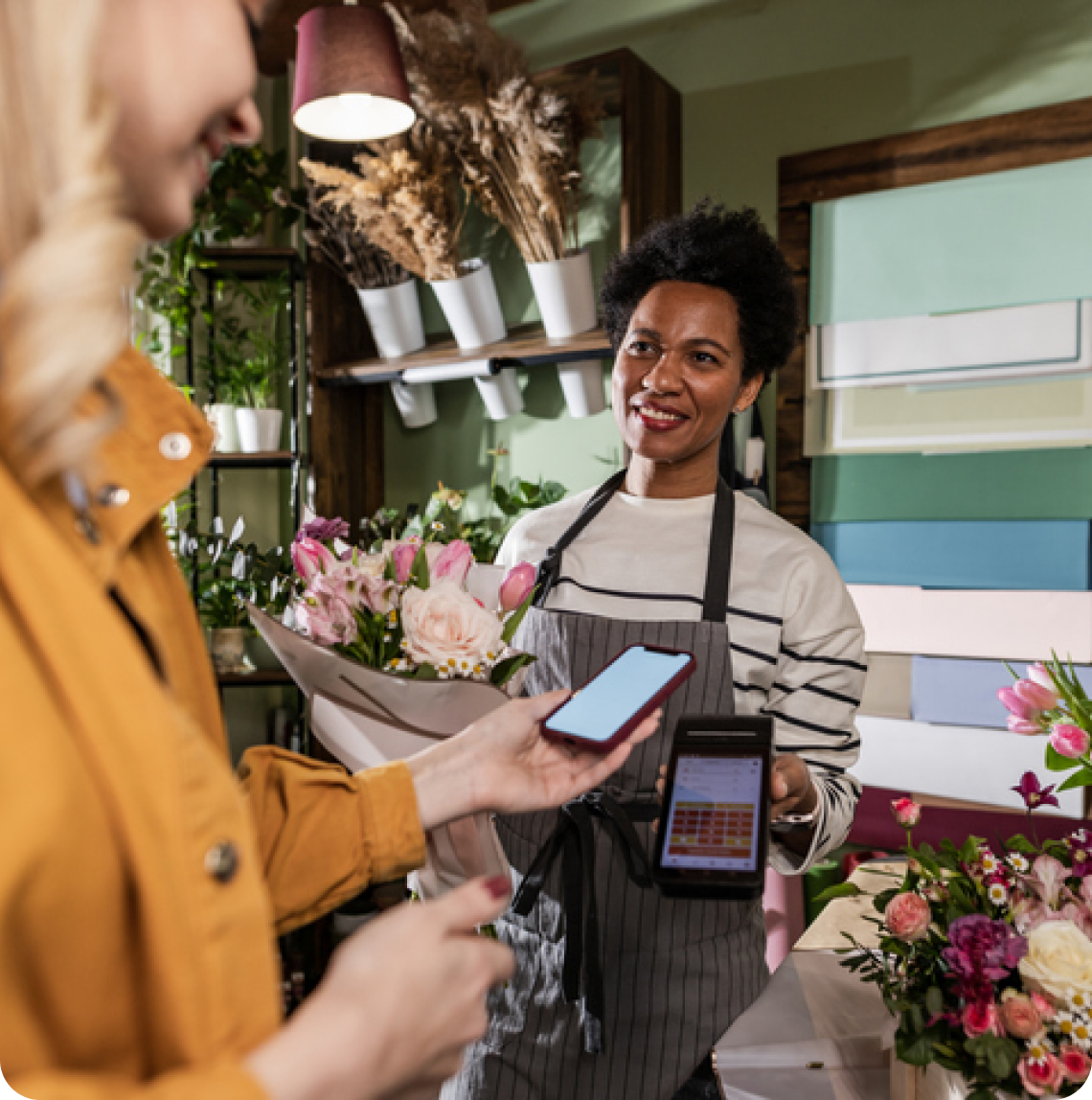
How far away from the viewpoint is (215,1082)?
1.34 ft

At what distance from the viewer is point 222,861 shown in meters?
0.46

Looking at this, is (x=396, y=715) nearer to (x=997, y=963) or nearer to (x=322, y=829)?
(x=322, y=829)

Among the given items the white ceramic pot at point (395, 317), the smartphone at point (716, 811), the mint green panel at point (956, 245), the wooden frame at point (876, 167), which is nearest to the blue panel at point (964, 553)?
the wooden frame at point (876, 167)

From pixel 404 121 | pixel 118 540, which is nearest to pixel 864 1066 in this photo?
pixel 118 540

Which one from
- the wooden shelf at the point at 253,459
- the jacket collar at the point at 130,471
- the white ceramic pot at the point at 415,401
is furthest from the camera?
the white ceramic pot at the point at 415,401

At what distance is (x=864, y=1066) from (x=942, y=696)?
1.45m

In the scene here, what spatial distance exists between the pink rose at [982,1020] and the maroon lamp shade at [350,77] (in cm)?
194

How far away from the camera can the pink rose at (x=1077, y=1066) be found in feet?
2.49

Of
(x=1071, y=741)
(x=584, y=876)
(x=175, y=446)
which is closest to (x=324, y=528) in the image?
(x=584, y=876)

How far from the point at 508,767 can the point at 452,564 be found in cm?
27

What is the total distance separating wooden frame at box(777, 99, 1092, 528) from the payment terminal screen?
4.95 feet

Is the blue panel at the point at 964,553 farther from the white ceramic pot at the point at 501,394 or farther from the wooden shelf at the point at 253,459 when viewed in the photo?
the wooden shelf at the point at 253,459

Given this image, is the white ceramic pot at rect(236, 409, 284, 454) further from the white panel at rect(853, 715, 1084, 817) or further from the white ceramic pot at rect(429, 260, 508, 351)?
the white panel at rect(853, 715, 1084, 817)

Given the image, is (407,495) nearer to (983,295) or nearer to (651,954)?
(983,295)
